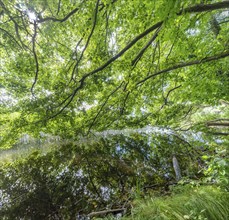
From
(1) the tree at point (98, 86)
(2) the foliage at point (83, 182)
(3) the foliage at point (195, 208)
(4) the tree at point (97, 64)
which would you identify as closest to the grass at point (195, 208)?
(3) the foliage at point (195, 208)

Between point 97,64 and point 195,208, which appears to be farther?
point 97,64

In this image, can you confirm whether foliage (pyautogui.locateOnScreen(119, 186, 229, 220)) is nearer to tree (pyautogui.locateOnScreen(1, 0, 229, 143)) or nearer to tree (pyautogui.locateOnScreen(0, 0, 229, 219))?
A: tree (pyautogui.locateOnScreen(0, 0, 229, 219))

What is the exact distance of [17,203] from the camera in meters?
3.72

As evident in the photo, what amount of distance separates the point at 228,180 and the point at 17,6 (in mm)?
3721

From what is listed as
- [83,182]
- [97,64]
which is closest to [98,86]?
[97,64]

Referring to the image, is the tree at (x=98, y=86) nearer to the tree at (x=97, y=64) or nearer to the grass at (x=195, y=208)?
the tree at (x=97, y=64)

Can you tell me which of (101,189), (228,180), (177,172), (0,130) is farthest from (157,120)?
(0,130)

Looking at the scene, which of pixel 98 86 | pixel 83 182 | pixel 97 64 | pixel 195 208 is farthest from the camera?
pixel 98 86

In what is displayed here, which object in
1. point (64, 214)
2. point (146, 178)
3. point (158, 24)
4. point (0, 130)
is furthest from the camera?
point (0, 130)

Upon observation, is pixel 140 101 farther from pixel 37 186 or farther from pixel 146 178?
pixel 37 186

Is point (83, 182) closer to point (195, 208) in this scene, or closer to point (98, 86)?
point (98, 86)

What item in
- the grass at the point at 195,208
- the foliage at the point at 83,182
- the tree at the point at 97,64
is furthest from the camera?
the foliage at the point at 83,182

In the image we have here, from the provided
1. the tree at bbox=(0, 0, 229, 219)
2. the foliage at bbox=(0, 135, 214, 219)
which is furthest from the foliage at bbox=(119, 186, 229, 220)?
the tree at bbox=(0, 0, 229, 219)

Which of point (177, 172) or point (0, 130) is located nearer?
point (177, 172)
